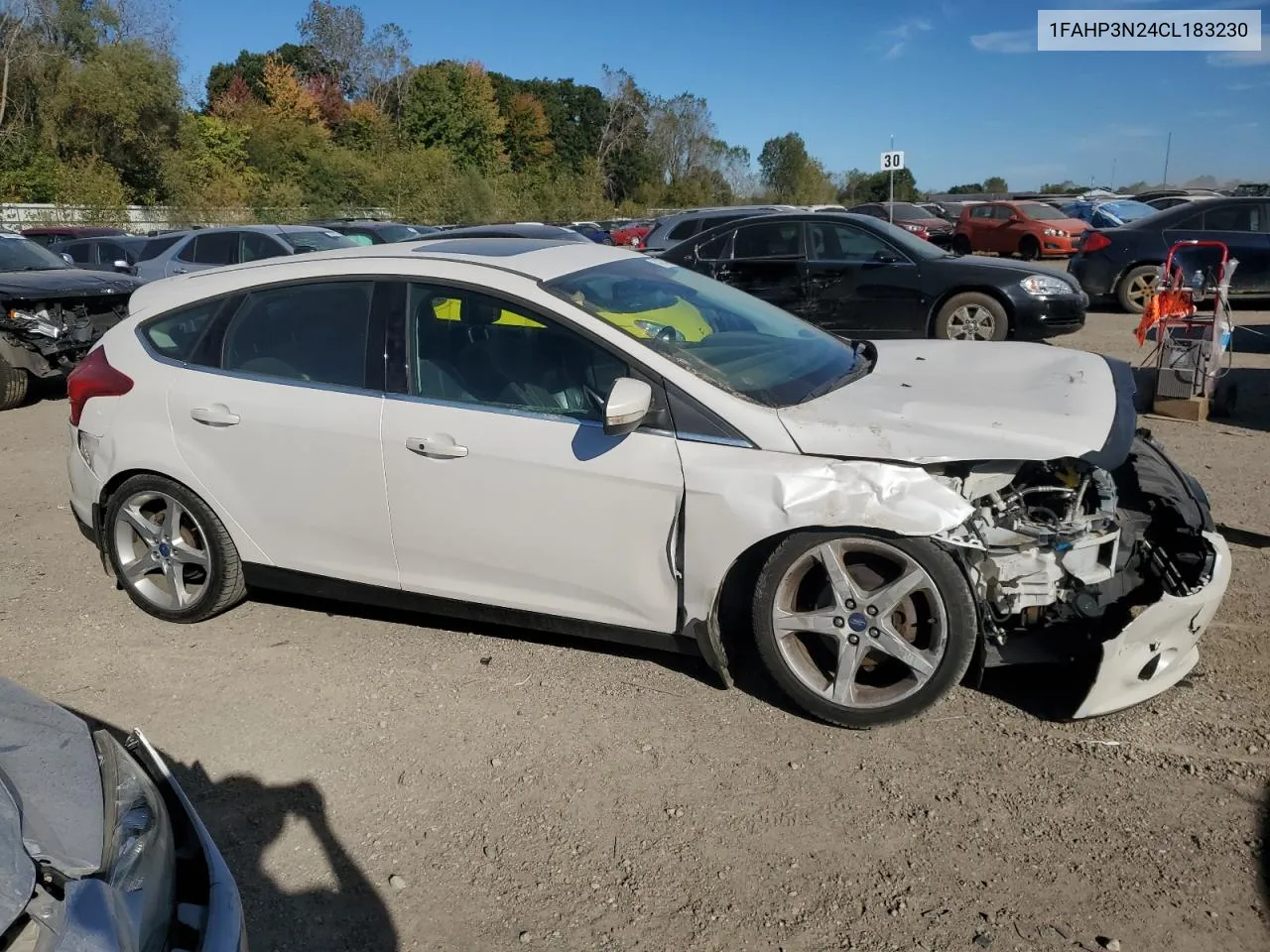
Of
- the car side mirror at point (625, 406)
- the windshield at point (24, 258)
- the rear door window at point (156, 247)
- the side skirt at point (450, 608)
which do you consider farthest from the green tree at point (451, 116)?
the car side mirror at point (625, 406)

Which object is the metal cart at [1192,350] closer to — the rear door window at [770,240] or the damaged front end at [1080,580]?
the rear door window at [770,240]

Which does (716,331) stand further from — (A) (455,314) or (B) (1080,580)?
(B) (1080,580)

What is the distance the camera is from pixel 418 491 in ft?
12.5

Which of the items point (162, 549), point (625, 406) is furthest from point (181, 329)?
point (625, 406)

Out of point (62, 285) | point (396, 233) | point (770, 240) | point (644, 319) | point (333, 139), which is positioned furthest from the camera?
point (333, 139)

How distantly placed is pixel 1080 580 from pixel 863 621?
73 centimetres

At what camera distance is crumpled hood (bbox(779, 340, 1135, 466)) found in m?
3.25

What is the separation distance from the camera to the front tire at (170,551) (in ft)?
14.3

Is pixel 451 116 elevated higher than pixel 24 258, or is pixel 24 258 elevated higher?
pixel 451 116

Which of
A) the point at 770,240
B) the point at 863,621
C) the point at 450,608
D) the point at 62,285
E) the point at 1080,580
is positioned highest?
the point at 770,240

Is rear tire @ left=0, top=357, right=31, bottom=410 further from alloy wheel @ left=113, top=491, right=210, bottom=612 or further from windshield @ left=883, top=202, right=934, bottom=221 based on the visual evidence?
windshield @ left=883, top=202, right=934, bottom=221

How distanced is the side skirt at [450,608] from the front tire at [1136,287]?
41.9ft

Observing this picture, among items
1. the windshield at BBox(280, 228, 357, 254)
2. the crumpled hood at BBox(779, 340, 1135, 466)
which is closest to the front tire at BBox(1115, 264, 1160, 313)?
the windshield at BBox(280, 228, 357, 254)

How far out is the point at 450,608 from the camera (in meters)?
3.98
